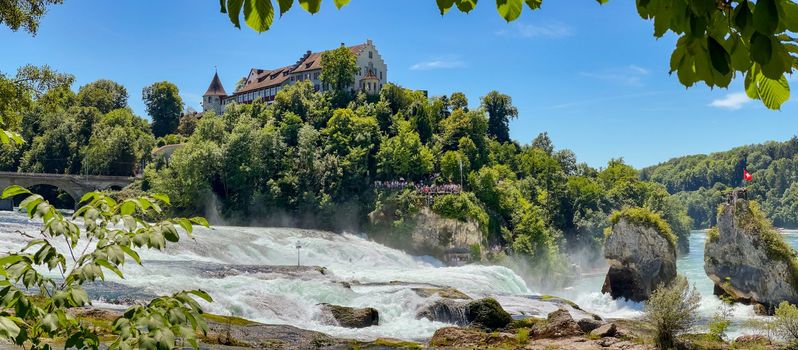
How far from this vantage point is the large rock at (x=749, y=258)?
113 ft

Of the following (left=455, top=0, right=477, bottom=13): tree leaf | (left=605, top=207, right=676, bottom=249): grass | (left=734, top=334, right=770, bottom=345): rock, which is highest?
(left=455, top=0, right=477, bottom=13): tree leaf

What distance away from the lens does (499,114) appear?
3642 inches

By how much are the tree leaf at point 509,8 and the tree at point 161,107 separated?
119 metres

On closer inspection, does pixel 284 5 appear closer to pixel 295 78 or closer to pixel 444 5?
pixel 444 5

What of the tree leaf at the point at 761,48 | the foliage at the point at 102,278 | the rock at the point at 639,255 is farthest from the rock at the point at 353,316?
the tree leaf at the point at 761,48

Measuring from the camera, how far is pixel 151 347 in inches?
122

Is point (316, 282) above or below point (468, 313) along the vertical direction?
above

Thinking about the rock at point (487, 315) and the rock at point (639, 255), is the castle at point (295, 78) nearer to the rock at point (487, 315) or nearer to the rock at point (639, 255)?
the rock at point (639, 255)

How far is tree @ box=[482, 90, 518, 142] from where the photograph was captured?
298 ft

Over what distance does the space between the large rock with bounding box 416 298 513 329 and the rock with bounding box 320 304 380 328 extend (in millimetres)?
2332

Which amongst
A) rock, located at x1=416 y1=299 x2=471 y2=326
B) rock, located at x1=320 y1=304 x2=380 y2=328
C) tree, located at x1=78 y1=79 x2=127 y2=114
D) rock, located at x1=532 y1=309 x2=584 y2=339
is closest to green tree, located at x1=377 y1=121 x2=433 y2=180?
rock, located at x1=416 y1=299 x2=471 y2=326

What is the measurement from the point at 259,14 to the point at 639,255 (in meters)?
39.8

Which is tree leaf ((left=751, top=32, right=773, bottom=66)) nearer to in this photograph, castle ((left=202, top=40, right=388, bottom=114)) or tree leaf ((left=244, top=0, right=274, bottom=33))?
tree leaf ((left=244, top=0, right=274, bottom=33))

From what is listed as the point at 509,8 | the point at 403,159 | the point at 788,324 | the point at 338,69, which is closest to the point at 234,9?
the point at 509,8
